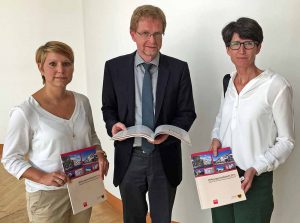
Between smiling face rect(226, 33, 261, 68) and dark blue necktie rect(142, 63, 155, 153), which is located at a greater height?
smiling face rect(226, 33, 261, 68)

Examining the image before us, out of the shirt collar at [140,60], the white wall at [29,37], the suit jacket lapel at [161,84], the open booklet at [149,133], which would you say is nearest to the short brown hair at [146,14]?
the shirt collar at [140,60]

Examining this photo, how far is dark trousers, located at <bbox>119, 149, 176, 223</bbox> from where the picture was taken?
1889 mm

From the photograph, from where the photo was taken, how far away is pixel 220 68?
2.51 m

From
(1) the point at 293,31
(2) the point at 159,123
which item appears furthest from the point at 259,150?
(1) the point at 293,31

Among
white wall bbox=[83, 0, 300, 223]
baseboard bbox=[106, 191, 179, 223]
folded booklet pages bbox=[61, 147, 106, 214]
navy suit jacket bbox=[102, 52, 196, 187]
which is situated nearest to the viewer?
folded booklet pages bbox=[61, 147, 106, 214]

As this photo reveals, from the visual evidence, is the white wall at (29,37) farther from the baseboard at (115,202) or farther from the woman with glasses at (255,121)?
the woman with glasses at (255,121)

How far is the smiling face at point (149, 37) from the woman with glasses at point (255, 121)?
41cm

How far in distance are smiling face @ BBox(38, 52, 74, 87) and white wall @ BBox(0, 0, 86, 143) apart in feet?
11.1

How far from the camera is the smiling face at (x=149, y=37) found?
1.77 metres

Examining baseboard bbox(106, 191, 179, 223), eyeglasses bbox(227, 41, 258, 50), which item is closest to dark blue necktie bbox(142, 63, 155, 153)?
eyeglasses bbox(227, 41, 258, 50)

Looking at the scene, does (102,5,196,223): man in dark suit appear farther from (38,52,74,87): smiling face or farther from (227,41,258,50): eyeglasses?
(227,41,258,50): eyeglasses

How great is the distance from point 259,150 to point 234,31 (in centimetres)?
66

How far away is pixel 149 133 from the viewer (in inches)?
65.5

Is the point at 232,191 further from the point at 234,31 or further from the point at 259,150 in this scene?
the point at 234,31
